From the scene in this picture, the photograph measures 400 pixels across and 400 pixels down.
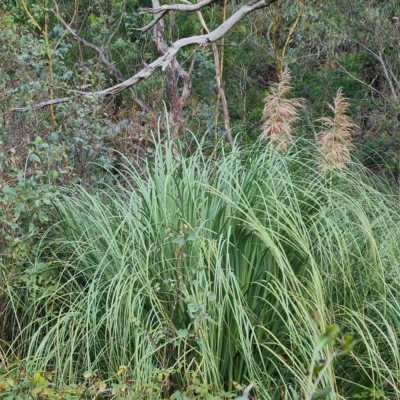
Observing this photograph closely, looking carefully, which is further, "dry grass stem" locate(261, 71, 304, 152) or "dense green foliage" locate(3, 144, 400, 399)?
"dry grass stem" locate(261, 71, 304, 152)

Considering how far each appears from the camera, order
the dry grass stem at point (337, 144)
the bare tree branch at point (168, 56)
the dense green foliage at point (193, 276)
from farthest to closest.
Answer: the bare tree branch at point (168, 56) < the dry grass stem at point (337, 144) < the dense green foliage at point (193, 276)

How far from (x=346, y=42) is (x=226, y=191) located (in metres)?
A: 7.95

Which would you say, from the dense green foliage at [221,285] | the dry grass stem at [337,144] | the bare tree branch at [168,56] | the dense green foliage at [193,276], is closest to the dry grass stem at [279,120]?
the dense green foliage at [193,276]

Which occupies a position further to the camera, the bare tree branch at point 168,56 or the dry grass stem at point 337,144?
the bare tree branch at point 168,56

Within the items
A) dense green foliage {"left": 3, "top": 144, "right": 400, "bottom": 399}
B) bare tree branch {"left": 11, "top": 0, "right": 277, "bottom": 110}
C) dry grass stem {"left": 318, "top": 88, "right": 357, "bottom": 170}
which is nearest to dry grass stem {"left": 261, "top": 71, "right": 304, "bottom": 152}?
dry grass stem {"left": 318, "top": 88, "right": 357, "bottom": 170}

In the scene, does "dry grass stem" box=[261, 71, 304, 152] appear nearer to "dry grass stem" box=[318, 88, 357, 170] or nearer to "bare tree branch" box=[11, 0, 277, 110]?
"dry grass stem" box=[318, 88, 357, 170]

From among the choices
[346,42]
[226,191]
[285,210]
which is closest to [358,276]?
[285,210]

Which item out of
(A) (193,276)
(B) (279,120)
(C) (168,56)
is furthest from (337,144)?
(A) (193,276)

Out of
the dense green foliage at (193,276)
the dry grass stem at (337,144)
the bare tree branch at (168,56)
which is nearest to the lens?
the dense green foliage at (193,276)

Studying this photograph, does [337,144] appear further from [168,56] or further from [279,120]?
[168,56]

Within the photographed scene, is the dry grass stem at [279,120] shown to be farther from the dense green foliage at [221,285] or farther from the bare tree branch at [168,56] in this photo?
the bare tree branch at [168,56]

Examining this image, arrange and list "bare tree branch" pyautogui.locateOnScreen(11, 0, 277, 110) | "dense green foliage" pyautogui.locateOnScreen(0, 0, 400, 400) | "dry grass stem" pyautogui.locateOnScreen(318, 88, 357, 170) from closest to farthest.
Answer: "dense green foliage" pyautogui.locateOnScreen(0, 0, 400, 400) → "dry grass stem" pyautogui.locateOnScreen(318, 88, 357, 170) → "bare tree branch" pyautogui.locateOnScreen(11, 0, 277, 110)

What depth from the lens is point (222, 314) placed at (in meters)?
3.90

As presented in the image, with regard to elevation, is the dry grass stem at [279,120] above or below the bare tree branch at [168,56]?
below
